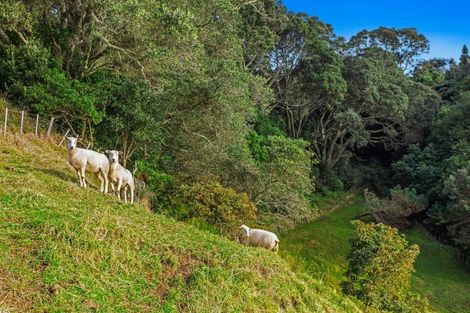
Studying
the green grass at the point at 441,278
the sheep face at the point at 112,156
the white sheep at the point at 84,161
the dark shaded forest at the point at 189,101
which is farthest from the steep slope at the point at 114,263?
the green grass at the point at 441,278

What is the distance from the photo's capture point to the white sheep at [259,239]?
13164 millimetres

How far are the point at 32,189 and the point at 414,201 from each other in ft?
106

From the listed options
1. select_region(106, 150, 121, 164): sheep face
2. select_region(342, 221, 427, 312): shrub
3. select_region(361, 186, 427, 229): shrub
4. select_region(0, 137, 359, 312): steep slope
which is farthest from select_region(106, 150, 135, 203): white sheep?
select_region(361, 186, 427, 229): shrub

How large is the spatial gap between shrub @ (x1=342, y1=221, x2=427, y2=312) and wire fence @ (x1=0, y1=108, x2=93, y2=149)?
Result: 34.6ft

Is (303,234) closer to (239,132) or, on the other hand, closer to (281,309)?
(239,132)

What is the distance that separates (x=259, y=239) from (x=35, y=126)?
9.96 m

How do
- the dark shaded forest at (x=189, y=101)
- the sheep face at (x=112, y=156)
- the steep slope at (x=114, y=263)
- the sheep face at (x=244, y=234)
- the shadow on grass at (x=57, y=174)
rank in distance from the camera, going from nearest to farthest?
the steep slope at (x=114, y=263) → the sheep face at (x=112, y=156) → the shadow on grass at (x=57, y=174) → the sheep face at (x=244, y=234) → the dark shaded forest at (x=189, y=101)

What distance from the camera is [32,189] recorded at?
9.19 m

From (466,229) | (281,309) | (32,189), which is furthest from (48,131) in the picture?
(466,229)

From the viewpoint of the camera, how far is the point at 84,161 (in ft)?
36.7

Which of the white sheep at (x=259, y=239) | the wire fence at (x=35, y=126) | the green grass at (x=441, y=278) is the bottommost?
the green grass at (x=441, y=278)

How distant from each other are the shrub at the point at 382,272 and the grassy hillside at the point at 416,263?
14.6 ft

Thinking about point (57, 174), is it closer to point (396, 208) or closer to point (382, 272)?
point (382, 272)

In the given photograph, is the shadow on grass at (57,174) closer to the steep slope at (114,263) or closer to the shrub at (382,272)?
the steep slope at (114,263)
